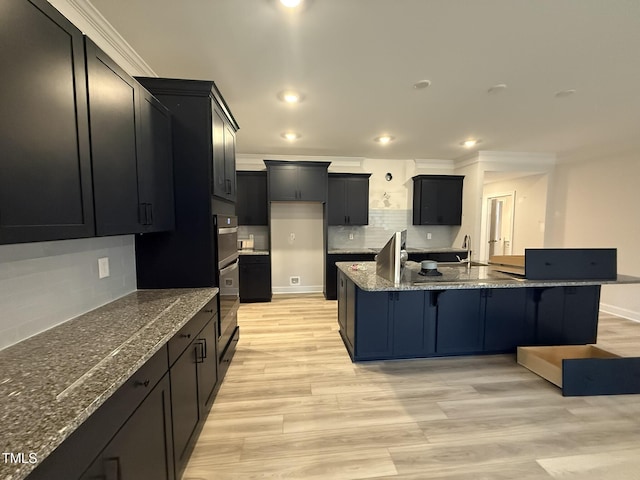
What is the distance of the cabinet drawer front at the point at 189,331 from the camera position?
53.1 inches

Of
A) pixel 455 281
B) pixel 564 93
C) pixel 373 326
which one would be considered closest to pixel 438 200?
pixel 564 93

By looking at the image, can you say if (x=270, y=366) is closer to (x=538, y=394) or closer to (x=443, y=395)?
(x=443, y=395)

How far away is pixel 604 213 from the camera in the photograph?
4.22 meters

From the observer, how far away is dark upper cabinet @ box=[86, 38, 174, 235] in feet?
4.12

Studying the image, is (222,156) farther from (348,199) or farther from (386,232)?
(386,232)

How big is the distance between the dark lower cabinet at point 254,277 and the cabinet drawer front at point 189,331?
2439 mm

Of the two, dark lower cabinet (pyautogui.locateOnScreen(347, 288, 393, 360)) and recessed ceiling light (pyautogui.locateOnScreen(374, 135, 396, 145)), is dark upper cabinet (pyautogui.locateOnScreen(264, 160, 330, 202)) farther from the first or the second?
dark lower cabinet (pyautogui.locateOnScreen(347, 288, 393, 360))

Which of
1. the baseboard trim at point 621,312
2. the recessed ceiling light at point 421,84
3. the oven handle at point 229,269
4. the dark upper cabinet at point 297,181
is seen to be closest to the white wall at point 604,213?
the baseboard trim at point 621,312

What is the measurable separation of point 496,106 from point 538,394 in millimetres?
2812

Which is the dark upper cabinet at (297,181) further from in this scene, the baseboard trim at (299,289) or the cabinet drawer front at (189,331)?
the cabinet drawer front at (189,331)

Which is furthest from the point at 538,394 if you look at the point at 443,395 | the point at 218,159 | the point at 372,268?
the point at 218,159

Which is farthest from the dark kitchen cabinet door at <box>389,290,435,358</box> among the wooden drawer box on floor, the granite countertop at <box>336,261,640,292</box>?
the wooden drawer box on floor

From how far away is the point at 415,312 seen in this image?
103 inches

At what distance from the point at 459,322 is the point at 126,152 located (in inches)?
123
